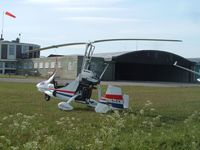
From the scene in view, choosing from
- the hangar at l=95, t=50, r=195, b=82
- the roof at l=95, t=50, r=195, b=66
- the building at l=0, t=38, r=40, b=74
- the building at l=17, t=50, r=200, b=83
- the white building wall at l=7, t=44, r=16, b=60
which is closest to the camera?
the building at l=17, t=50, r=200, b=83

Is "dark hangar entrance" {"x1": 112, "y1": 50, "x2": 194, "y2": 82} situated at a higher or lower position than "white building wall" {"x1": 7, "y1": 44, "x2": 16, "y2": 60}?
lower

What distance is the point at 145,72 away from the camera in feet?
279

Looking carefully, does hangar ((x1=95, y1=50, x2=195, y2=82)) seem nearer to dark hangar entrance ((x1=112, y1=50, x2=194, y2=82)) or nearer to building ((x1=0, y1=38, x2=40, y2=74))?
dark hangar entrance ((x1=112, y1=50, x2=194, y2=82))

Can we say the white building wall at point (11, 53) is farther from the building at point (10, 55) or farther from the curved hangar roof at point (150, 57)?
the curved hangar roof at point (150, 57)

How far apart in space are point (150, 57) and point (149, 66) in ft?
32.5

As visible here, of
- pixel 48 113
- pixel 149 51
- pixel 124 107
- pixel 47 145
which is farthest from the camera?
pixel 149 51

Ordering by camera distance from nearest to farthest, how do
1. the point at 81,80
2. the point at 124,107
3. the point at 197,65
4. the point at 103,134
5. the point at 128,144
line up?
the point at 128,144 → the point at 103,134 → the point at 124,107 → the point at 81,80 → the point at 197,65

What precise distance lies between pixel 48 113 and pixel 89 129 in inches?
158

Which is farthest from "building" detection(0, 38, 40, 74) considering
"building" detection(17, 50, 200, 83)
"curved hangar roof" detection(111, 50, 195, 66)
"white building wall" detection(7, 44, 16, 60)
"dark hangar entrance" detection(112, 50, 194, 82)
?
"curved hangar roof" detection(111, 50, 195, 66)

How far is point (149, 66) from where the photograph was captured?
273 feet

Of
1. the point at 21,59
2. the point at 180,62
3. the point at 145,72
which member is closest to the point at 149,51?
the point at 180,62

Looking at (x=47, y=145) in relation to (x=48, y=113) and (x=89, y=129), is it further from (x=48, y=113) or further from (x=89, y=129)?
(x=48, y=113)

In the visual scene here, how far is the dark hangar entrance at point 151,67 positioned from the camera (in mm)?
72188

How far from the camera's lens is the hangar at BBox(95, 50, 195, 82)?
71.6m
